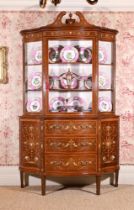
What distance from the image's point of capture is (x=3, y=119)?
213 inches

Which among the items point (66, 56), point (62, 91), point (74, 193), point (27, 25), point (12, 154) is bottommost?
point (74, 193)

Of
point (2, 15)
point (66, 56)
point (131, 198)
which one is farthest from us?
point (2, 15)

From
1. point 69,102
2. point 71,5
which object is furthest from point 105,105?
point 71,5

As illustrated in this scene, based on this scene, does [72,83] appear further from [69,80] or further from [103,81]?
[103,81]

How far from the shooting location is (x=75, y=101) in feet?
16.6

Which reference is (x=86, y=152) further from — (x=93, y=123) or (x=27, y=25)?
(x=27, y=25)

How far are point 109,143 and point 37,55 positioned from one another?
1362mm

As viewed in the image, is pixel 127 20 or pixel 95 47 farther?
pixel 127 20

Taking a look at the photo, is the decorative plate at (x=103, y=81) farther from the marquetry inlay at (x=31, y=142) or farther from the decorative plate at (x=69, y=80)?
the marquetry inlay at (x=31, y=142)

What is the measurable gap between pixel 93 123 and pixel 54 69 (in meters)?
0.80

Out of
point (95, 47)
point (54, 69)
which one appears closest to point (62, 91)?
point (54, 69)

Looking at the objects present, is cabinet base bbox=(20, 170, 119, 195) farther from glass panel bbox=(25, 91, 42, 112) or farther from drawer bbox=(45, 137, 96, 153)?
glass panel bbox=(25, 91, 42, 112)

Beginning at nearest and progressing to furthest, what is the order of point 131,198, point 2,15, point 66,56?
point 131,198, point 66,56, point 2,15

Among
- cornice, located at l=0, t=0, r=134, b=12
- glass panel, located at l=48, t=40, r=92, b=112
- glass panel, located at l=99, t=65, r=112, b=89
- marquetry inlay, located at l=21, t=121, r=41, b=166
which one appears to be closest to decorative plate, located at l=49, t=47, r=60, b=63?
glass panel, located at l=48, t=40, r=92, b=112
